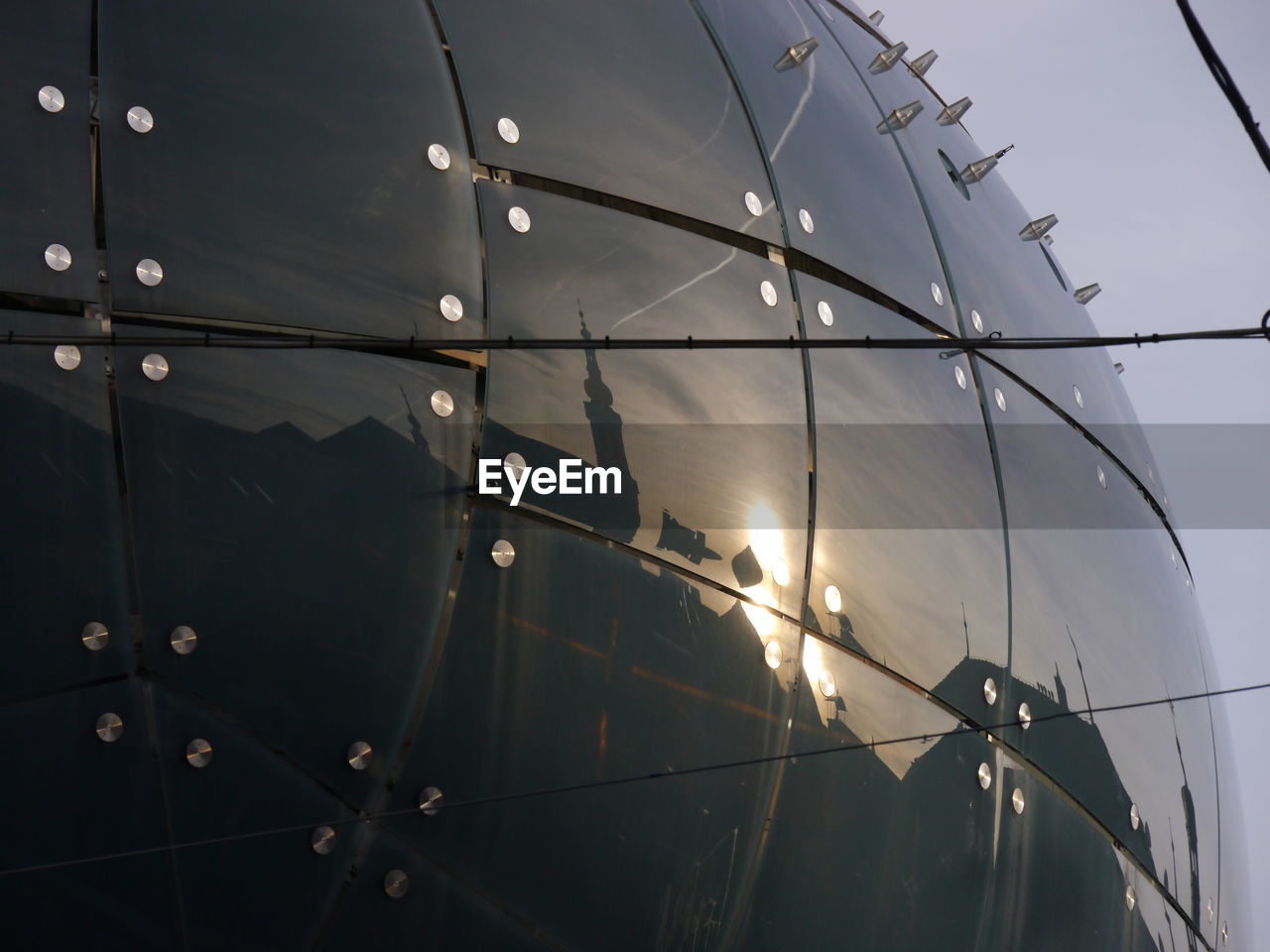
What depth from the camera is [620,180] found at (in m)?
4.55

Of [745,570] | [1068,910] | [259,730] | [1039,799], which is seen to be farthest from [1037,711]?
[259,730]

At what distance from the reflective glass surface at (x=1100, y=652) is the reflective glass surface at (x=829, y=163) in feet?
2.14

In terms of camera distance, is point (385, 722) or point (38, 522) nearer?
point (38, 522)

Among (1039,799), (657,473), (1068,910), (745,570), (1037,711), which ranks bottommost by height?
(1068,910)

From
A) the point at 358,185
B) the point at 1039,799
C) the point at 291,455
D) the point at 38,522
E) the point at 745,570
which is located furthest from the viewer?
the point at 1039,799

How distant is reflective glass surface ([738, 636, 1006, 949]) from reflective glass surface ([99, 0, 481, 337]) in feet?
5.72

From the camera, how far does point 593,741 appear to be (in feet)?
13.1

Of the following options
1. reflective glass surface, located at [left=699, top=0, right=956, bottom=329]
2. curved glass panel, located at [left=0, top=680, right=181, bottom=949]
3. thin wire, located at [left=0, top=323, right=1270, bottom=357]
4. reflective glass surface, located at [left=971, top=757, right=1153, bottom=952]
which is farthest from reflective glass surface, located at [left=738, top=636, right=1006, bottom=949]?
curved glass panel, located at [left=0, top=680, right=181, bottom=949]

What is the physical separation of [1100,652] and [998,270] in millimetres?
1930

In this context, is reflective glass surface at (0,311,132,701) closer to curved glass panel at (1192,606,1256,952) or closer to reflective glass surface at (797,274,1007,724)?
reflective glass surface at (797,274,1007,724)

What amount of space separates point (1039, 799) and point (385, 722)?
265cm

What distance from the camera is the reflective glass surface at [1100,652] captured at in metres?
5.27

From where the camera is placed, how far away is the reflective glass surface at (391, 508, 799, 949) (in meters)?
3.88

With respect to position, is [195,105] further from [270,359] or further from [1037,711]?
[1037,711]
